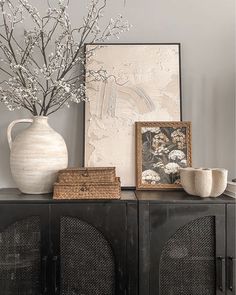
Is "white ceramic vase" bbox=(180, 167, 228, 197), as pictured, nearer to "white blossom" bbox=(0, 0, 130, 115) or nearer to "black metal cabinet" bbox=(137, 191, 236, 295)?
"black metal cabinet" bbox=(137, 191, 236, 295)

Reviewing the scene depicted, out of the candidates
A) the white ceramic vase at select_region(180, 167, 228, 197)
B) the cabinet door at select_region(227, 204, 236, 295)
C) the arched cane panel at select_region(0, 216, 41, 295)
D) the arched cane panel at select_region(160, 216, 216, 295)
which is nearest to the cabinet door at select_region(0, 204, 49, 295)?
the arched cane panel at select_region(0, 216, 41, 295)

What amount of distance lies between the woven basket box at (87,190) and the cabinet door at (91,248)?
0.04 meters

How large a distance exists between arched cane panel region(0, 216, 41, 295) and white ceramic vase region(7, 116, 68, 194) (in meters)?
0.17

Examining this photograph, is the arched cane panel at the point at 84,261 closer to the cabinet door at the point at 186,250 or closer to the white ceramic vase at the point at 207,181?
the cabinet door at the point at 186,250

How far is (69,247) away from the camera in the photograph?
115 centimetres

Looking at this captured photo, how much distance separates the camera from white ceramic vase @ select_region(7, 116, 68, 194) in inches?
48.9

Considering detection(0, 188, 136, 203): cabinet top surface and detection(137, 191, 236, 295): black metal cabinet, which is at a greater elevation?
detection(0, 188, 136, 203): cabinet top surface

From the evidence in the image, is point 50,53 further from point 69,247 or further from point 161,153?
point 69,247

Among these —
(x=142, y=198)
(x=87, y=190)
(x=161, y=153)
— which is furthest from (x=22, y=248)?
(x=161, y=153)

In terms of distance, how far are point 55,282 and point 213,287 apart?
25.6 inches

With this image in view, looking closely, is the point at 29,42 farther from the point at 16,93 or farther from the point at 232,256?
the point at 232,256

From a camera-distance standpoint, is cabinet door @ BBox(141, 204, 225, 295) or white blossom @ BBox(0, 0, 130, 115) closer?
cabinet door @ BBox(141, 204, 225, 295)

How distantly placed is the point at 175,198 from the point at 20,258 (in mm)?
701

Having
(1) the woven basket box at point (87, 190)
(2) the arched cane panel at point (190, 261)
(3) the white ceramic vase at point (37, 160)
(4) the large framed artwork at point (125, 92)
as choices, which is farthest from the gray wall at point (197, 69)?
(2) the arched cane panel at point (190, 261)
